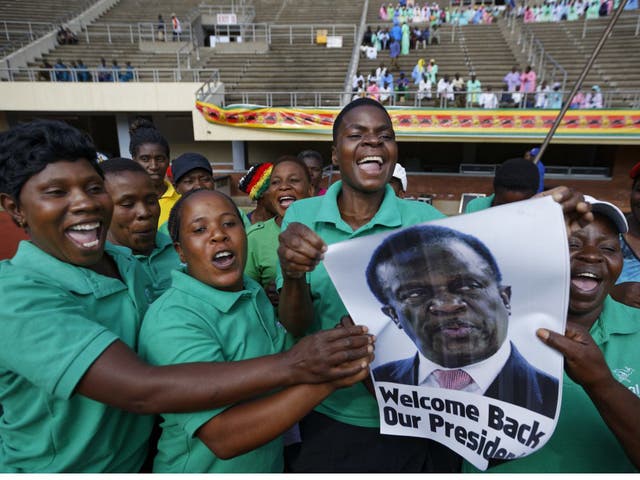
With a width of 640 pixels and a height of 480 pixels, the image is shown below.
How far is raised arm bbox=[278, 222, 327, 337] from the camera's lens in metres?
1.28

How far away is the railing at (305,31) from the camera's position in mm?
19172

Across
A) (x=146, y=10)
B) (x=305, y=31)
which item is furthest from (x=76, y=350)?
(x=146, y=10)

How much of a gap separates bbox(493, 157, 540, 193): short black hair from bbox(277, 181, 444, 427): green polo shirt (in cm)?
135

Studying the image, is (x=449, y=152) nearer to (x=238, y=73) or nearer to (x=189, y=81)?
(x=238, y=73)

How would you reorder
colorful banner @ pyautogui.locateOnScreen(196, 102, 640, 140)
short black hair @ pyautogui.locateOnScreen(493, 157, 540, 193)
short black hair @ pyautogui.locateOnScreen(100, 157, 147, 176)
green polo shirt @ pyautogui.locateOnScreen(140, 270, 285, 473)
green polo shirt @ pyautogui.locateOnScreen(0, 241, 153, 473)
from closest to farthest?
green polo shirt @ pyautogui.locateOnScreen(0, 241, 153, 473) < green polo shirt @ pyautogui.locateOnScreen(140, 270, 285, 473) < short black hair @ pyautogui.locateOnScreen(100, 157, 147, 176) < short black hair @ pyautogui.locateOnScreen(493, 157, 540, 193) < colorful banner @ pyautogui.locateOnScreen(196, 102, 640, 140)

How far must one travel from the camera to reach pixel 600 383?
115 centimetres

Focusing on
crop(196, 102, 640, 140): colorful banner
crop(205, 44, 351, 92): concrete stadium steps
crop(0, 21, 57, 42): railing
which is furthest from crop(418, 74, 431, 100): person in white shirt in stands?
crop(0, 21, 57, 42): railing

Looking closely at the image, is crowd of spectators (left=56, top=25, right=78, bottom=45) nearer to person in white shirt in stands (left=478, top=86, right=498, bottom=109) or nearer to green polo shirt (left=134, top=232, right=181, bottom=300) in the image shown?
person in white shirt in stands (left=478, top=86, right=498, bottom=109)

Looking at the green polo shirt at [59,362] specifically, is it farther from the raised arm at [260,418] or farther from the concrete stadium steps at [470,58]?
the concrete stadium steps at [470,58]

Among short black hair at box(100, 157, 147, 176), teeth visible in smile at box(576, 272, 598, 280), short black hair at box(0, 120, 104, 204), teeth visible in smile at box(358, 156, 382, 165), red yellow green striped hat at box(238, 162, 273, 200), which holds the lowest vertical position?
red yellow green striped hat at box(238, 162, 273, 200)

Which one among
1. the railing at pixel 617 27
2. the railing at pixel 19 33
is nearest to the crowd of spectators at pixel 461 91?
the railing at pixel 617 27

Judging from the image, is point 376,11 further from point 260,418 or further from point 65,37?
point 260,418

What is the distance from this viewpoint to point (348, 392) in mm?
1661

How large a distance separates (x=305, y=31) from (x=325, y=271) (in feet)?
69.5
